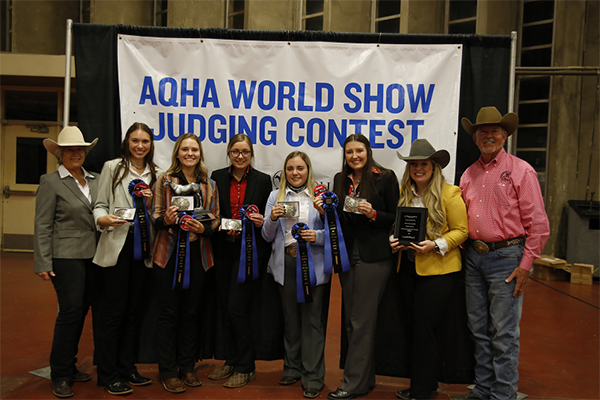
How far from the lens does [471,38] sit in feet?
10.7

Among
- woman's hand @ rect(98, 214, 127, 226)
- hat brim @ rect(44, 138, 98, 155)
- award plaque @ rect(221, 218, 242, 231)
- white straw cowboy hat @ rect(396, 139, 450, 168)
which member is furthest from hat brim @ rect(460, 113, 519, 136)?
hat brim @ rect(44, 138, 98, 155)

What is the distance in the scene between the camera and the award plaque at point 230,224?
9.15ft

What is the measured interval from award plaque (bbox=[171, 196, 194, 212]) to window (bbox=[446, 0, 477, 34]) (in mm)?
7563

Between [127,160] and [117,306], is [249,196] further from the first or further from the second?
[117,306]

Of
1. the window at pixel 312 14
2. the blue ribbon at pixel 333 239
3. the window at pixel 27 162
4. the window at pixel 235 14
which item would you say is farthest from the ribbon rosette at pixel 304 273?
the window at pixel 27 162

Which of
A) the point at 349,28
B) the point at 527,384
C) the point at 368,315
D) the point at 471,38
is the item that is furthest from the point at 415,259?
the point at 349,28

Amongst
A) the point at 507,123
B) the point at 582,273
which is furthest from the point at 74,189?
the point at 582,273

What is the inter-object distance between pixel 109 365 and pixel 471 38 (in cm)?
360

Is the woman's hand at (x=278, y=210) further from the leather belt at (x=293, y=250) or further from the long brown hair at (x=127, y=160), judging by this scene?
the long brown hair at (x=127, y=160)

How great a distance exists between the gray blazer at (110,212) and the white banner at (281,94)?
19.7 inches

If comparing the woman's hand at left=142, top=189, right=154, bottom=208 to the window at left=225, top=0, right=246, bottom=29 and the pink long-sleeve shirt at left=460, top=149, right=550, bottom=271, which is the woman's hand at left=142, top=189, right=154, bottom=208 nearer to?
the pink long-sleeve shirt at left=460, top=149, right=550, bottom=271

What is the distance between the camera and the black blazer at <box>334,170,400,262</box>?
2771 mm

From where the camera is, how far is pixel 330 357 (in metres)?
3.74

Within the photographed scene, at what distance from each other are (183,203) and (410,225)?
1477mm
